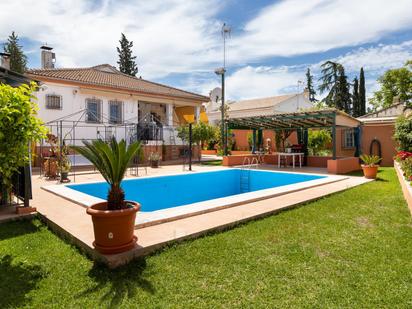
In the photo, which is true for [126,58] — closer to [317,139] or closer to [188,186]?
[317,139]

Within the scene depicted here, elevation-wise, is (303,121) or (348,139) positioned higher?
(303,121)

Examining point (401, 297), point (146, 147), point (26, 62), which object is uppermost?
point (26, 62)

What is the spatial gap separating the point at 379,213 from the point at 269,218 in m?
3.12

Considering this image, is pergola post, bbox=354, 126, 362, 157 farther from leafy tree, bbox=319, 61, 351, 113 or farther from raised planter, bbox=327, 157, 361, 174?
leafy tree, bbox=319, 61, 351, 113

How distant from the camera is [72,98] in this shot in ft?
68.1

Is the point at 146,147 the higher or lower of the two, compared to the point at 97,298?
higher

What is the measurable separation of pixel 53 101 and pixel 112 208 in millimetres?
18332

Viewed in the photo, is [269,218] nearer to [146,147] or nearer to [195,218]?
[195,218]

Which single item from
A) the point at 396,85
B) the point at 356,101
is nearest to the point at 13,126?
the point at 396,85

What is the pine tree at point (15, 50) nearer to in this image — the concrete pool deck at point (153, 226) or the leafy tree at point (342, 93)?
the concrete pool deck at point (153, 226)

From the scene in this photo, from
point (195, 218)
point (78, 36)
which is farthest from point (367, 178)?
point (78, 36)

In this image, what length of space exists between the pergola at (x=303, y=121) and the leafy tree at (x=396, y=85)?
76.7 ft

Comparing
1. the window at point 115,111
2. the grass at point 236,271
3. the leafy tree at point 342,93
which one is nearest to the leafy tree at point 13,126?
the grass at point 236,271

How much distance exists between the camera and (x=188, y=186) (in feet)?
49.0
